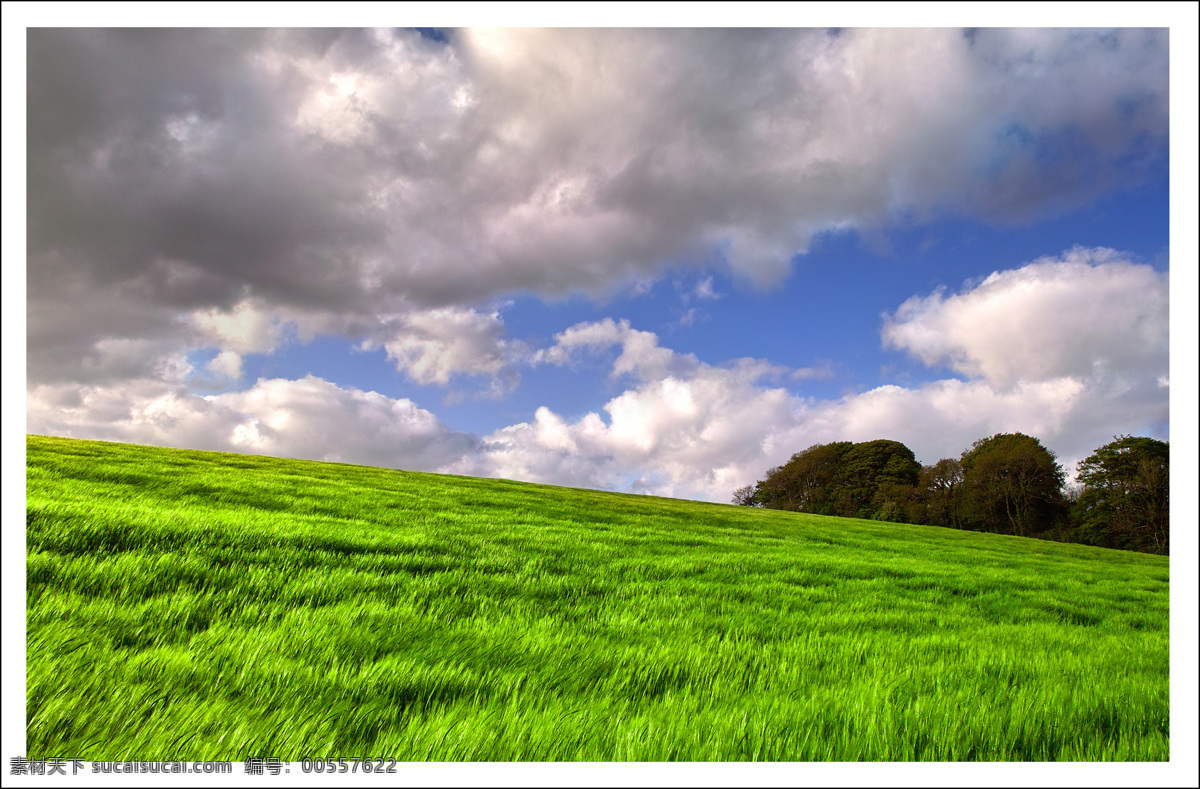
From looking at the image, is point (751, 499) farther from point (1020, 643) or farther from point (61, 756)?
point (61, 756)

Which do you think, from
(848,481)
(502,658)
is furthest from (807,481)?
(502,658)

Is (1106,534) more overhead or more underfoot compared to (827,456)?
more underfoot

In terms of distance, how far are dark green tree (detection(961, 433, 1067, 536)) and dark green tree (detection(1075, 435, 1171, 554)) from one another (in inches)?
128

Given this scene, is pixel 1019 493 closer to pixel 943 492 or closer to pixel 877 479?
pixel 943 492

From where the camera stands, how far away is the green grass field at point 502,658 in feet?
8.26

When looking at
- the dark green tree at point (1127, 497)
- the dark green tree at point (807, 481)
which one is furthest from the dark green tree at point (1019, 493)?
the dark green tree at point (807, 481)

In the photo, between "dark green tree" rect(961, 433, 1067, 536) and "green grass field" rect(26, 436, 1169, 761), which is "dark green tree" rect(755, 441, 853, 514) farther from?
"green grass field" rect(26, 436, 1169, 761)

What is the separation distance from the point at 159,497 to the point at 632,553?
8165mm

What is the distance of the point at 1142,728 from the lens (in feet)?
11.0

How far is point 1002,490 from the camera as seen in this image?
46.3m

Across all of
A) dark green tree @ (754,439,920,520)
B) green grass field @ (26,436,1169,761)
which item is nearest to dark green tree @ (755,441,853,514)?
dark green tree @ (754,439,920,520)

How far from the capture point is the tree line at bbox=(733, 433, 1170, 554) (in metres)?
38.9

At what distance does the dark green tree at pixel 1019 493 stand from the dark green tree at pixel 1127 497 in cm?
325

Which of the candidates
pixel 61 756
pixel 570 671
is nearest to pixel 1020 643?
pixel 570 671
